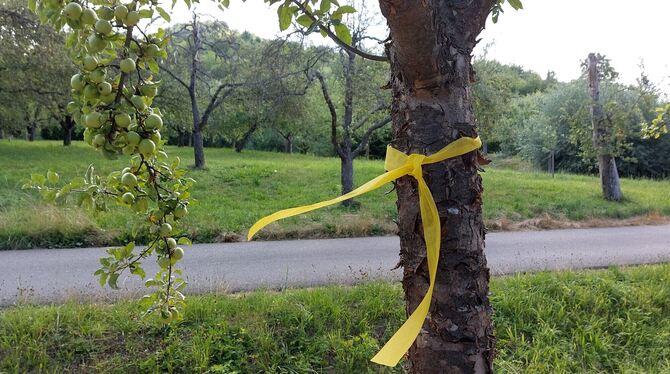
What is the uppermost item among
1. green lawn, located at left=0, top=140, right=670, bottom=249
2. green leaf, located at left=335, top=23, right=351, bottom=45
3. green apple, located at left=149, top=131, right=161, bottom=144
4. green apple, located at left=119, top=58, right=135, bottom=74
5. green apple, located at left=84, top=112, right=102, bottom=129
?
A: green leaf, located at left=335, top=23, right=351, bottom=45

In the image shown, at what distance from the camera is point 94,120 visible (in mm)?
976

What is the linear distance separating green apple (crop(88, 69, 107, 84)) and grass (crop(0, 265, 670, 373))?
10.5 feet

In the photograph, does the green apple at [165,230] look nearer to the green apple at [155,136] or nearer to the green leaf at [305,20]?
the green apple at [155,136]

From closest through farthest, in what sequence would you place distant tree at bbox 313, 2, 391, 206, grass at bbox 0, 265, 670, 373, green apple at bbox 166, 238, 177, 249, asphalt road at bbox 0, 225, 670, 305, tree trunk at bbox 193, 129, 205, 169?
green apple at bbox 166, 238, 177, 249 < grass at bbox 0, 265, 670, 373 < asphalt road at bbox 0, 225, 670, 305 < distant tree at bbox 313, 2, 391, 206 < tree trunk at bbox 193, 129, 205, 169

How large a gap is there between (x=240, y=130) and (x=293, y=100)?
15.7 meters

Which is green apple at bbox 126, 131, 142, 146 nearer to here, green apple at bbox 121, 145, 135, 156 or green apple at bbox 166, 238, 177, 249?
green apple at bbox 121, 145, 135, 156

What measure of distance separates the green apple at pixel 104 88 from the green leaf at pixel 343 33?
30.0 inches

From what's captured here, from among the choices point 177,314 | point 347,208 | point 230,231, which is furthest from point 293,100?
point 177,314

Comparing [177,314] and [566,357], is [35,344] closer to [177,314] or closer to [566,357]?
[177,314]

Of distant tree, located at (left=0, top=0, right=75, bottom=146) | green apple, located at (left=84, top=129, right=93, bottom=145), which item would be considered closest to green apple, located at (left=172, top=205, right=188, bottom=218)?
green apple, located at (left=84, top=129, right=93, bottom=145)

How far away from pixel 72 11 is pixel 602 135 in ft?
50.4

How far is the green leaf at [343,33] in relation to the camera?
1502 mm

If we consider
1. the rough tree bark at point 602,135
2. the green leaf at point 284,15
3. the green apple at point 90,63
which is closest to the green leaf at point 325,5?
the green leaf at point 284,15

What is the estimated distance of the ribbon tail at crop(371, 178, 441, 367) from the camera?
47.8 inches
